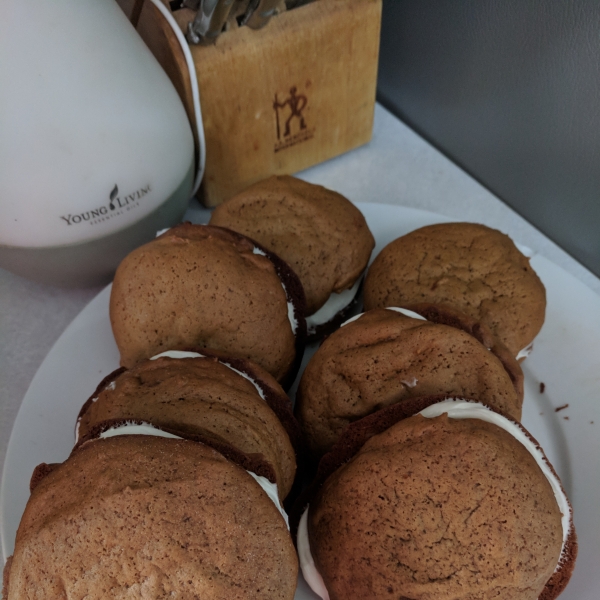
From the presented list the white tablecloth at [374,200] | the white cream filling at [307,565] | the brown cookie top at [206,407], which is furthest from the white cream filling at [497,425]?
the white tablecloth at [374,200]

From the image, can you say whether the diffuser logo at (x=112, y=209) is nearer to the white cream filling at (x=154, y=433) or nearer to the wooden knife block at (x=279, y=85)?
the wooden knife block at (x=279, y=85)

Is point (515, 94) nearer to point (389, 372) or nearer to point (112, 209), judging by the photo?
point (389, 372)

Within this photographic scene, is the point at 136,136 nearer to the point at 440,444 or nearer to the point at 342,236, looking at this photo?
the point at 342,236

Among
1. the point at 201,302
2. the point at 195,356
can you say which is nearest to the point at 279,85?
the point at 201,302

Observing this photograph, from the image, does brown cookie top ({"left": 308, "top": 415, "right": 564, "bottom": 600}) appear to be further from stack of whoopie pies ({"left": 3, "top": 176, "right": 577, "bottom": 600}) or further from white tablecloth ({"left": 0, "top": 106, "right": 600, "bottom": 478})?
white tablecloth ({"left": 0, "top": 106, "right": 600, "bottom": 478})

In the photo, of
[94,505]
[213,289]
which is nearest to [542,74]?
[213,289]
